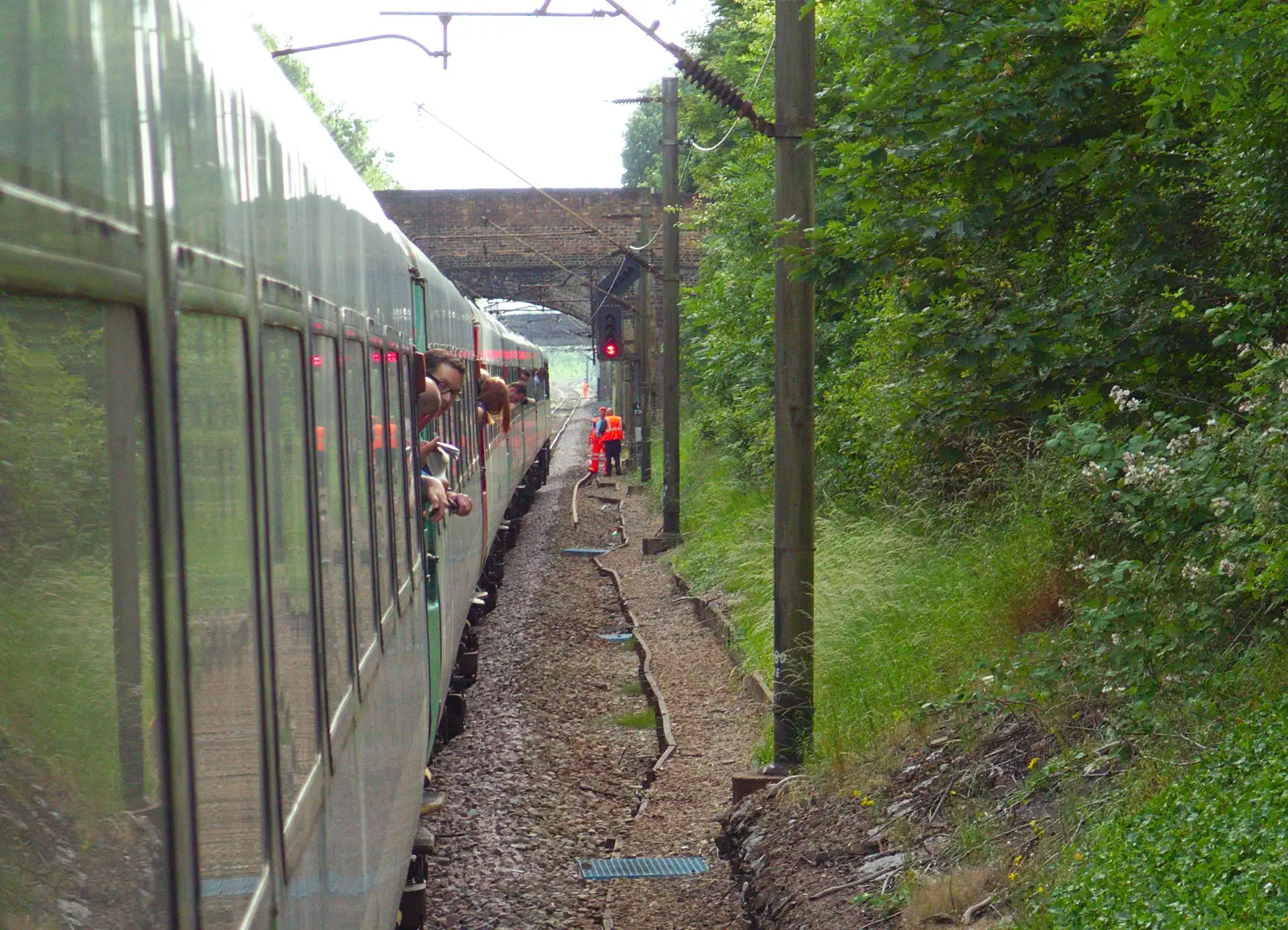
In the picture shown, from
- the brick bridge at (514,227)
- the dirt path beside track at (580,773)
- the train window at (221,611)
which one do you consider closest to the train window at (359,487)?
the train window at (221,611)

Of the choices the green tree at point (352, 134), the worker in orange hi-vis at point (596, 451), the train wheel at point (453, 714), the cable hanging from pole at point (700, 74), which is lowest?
the train wheel at point (453, 714)

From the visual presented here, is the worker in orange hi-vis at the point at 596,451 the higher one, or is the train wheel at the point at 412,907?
the worker in orange hi-vis at the point at 596,451

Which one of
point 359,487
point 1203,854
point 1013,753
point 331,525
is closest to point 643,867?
point 1013,753

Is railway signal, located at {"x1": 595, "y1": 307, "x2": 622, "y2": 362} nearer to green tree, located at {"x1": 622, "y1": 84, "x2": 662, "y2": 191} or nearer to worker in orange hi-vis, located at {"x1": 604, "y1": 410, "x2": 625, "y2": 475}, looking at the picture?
worker in orange hi-vis, located at {"x1": 604, "y1": 410, "x2": 625, "y2": 475}

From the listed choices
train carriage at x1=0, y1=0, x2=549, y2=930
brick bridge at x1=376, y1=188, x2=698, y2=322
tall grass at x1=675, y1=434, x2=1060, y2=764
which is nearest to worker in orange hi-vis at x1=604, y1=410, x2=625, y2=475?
brick bridge at x1=376, y1=188, x2=698, y2=322

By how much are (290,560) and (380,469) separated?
208 cm

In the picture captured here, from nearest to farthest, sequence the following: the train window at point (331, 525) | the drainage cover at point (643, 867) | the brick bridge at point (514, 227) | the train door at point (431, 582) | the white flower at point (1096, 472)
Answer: the train window at point (331, 525), the white flower at point (1096, 472), the train door at point (431, 582), the drainage cover at point (643, 867), the brick bridge at point (514, 227)

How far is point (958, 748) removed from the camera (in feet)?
23.1

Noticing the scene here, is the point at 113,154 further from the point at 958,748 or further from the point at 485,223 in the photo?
the point at 485,223

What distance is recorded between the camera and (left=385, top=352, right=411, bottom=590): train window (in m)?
5.30

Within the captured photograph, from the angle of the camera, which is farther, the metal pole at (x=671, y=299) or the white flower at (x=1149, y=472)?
the metal pole at (x=671, y=299)

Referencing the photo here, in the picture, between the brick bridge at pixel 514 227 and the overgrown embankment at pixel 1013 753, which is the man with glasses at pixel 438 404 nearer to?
the overgrown embankment at pixel 1013 753

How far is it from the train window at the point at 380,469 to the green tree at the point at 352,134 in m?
65.0

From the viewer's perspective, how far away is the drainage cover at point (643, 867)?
7293mm
